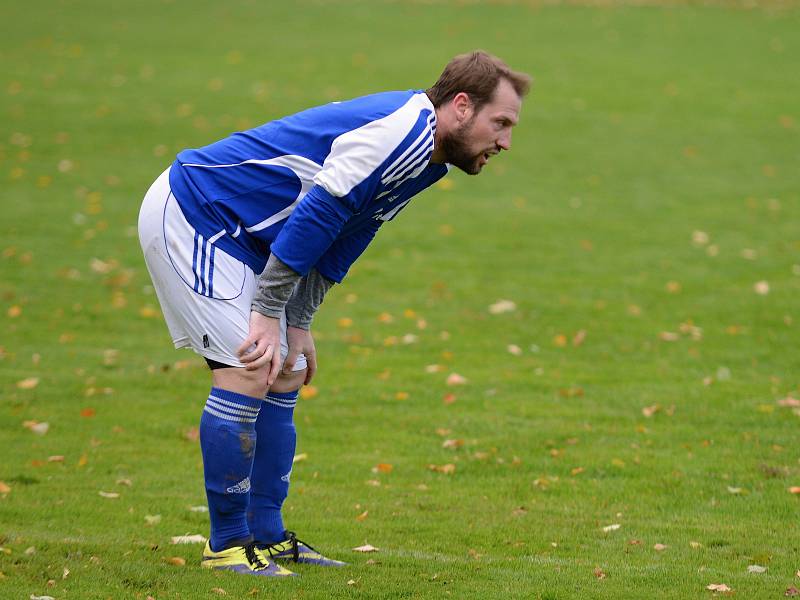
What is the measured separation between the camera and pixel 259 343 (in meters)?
4.48

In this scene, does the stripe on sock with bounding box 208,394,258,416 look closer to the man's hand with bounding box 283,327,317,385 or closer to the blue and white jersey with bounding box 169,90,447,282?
the man's hand with bounding box 283,327,317,385

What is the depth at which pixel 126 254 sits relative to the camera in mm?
12148

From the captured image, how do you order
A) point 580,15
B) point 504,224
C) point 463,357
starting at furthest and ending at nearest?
point 580,15, point 504,224, point 463,357

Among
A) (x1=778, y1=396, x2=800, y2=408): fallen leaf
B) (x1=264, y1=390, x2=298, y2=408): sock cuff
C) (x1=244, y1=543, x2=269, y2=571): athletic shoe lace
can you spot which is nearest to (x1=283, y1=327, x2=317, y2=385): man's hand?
(x1=264, y1=390, x2=298, y2=408): sock cuff

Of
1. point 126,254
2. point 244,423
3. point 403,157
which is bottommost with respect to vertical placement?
point 126,254

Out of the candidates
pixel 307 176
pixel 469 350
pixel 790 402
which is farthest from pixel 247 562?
pixel 469 350

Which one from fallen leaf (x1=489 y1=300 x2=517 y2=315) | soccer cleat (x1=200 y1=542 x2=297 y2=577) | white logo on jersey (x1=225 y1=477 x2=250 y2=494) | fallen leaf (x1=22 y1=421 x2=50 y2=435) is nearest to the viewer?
white logo on jersey (x1=225 y1=477 x2=250 y2=494)

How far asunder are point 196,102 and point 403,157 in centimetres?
1545

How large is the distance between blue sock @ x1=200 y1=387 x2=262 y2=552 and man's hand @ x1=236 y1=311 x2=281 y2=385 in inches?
6.6

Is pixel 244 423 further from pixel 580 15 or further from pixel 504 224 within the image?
pixel 580 15

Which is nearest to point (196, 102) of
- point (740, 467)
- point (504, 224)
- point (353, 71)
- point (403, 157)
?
point (353, 71)

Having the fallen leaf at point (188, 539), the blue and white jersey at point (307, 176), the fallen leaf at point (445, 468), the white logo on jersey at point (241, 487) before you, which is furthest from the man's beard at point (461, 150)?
the fallen leaf at point (445, 468)

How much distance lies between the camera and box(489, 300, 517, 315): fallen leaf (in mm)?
10594

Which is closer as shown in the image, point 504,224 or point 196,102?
point 504,224
